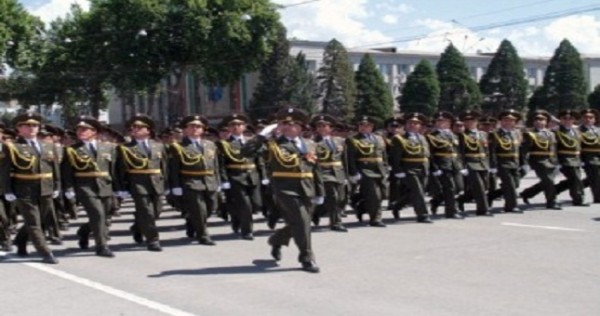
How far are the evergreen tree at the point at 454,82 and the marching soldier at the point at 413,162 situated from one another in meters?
61.7

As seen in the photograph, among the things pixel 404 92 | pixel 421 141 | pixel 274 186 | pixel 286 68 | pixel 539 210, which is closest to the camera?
pixel 274 186

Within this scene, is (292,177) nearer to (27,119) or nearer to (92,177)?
(92,177)

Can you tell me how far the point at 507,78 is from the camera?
77250 mm

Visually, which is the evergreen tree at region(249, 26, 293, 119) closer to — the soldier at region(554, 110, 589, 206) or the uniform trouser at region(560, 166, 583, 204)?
the soldier at region(554, 110, 589, 206)

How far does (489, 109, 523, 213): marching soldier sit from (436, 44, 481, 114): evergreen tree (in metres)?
60.3

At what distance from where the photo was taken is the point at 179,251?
11.7 m

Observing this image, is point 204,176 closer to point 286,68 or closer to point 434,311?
point 434,311

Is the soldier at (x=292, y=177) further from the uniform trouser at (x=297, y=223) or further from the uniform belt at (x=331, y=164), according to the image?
the uniform belt at (x=331, y=164)

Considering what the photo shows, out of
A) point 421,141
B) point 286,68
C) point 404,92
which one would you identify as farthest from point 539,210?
point 404,92

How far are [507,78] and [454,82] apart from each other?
4.90 m

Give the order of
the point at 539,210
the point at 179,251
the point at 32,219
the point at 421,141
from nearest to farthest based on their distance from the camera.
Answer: the point at 32,219 < the point at 179,251 < the point at 421,141 < the point at 539,210

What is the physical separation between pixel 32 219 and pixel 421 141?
250 inches

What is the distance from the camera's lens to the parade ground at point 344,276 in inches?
309

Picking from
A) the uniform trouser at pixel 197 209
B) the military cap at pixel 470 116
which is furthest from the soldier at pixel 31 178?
the military cap at pixel 470 116
